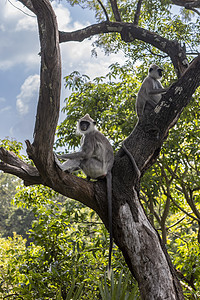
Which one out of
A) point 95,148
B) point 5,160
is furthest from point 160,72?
point 5,160

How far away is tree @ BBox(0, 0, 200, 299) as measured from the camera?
2.41 m

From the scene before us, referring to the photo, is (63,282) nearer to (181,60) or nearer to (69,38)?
(181,60)

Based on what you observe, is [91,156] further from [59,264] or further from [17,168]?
[59,264]

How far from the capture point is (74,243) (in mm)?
4332

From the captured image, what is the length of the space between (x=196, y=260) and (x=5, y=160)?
2765 millimetres

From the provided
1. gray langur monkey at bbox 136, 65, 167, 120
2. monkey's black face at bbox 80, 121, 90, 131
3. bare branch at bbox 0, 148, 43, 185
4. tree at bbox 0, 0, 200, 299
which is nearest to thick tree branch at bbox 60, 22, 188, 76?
tree at bbox 0, 0, 200, 299

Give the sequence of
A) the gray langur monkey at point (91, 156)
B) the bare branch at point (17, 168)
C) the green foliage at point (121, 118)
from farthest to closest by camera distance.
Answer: the green foliage at point (121, 118)
the gray langur monkey at point (91, 156)
the bare branch at point (17, 168)

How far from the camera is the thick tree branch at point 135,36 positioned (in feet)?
13.9

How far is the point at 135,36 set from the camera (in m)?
4.79

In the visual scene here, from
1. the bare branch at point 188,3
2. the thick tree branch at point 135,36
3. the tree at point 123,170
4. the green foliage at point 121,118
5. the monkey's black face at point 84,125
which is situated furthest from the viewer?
the bare branch at point 188,3

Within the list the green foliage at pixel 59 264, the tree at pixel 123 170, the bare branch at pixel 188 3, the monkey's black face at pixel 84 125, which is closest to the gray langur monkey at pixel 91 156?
the monkey's black face at pixel 84 125

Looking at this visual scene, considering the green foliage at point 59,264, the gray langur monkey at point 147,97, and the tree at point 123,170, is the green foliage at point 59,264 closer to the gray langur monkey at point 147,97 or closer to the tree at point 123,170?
the tree at point 123,170

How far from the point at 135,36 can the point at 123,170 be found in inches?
98.5

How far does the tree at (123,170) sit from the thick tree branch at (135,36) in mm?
304
